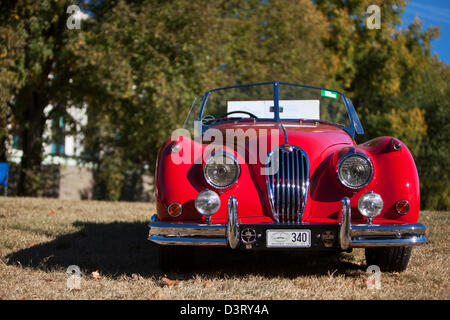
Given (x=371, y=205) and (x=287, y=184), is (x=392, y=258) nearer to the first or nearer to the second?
(x=371, y=205)

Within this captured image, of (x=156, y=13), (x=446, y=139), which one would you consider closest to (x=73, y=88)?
(x=156, y=13)

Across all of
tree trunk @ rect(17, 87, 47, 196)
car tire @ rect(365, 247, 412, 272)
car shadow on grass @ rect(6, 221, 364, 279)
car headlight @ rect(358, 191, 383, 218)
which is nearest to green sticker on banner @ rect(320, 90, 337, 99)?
car shadow on grass @ rect(6, 221, 364, 279)

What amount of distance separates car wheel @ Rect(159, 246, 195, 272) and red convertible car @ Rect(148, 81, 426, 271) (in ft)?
0.27

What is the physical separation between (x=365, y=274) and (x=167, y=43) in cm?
965

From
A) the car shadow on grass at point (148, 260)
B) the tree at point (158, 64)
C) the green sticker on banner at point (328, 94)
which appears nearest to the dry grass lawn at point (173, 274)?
the car shadow on grass at point (148, 260)

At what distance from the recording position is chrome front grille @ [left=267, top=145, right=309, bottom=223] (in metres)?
4.02

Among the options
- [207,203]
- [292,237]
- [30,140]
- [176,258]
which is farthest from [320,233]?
[30,140]

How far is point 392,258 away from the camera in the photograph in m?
4.38

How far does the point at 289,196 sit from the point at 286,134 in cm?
63

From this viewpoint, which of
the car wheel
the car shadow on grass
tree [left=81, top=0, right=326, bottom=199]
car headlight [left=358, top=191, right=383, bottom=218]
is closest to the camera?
car headlight [left=358, top=191, right=383, bottom=218]

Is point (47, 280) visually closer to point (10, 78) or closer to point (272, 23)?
point (10, 78)

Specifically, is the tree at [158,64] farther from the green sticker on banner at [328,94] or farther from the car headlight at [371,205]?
the car headlight at [371,205]

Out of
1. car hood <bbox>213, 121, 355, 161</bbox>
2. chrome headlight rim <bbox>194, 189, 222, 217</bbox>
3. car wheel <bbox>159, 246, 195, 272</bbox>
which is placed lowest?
car wheel <bbox>159, 246, 195, 272</bbox>

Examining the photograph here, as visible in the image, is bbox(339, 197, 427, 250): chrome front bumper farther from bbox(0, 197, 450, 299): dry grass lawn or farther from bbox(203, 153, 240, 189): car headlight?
bbox(203, 153, 240, 189): car headlight
